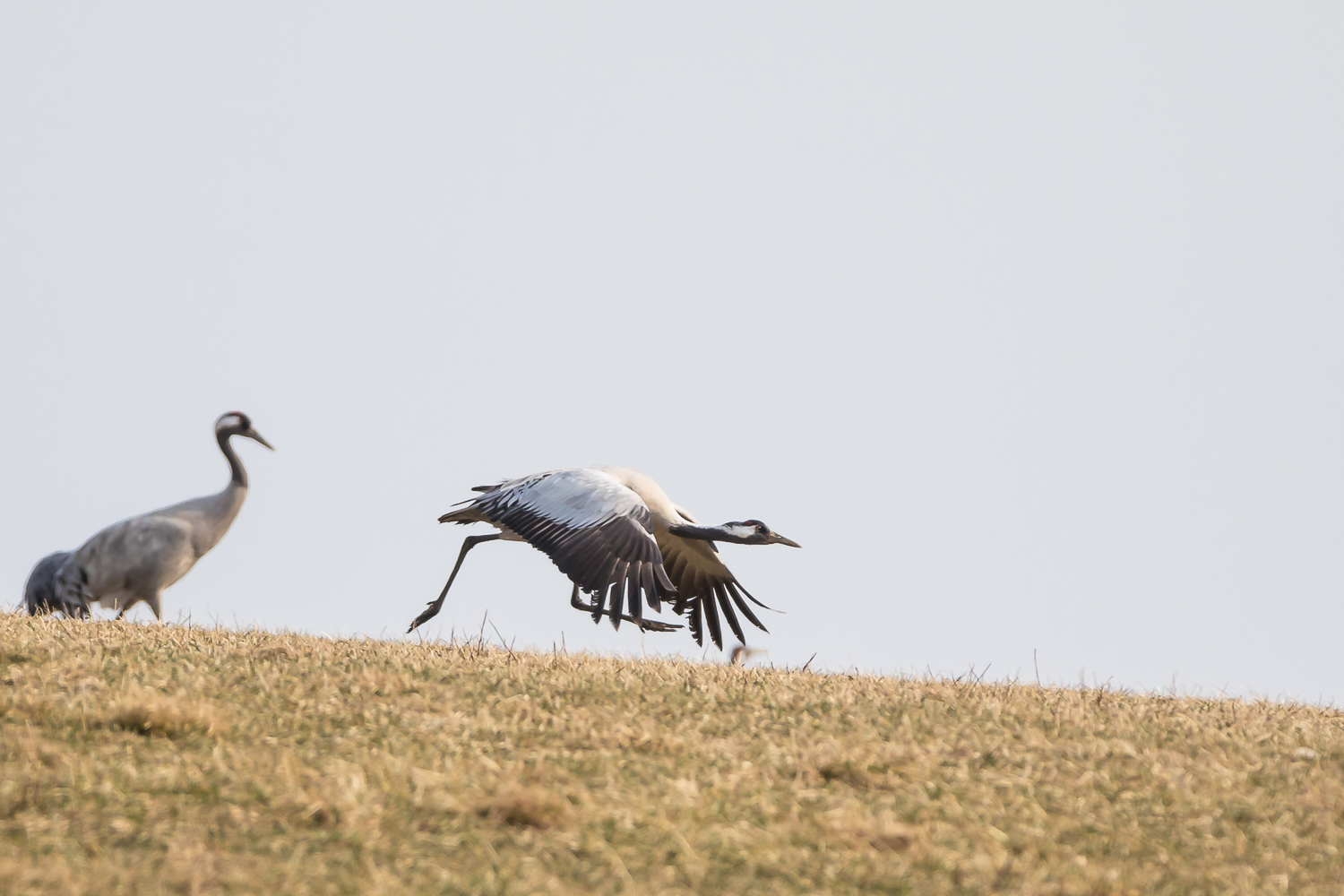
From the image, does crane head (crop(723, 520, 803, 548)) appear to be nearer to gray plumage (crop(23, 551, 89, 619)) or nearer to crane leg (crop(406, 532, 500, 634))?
crane leg (crop(406, 532, 500, 634))

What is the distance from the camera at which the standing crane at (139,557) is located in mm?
13797

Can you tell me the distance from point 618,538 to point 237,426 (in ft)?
27.1

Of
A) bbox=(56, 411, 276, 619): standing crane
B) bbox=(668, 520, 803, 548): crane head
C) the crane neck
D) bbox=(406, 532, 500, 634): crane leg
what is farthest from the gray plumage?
bbox=(668, 520, 803, 548): crane head

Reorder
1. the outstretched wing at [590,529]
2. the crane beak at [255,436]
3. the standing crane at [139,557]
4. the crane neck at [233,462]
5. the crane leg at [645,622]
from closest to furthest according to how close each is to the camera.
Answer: the outstretched wing at [590,529], the crane leg at [645,622], the standing crane at [139,557], the crane neck at [233,462], the crane beak at [255,436]

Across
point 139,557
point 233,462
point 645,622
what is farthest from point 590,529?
point 233,462

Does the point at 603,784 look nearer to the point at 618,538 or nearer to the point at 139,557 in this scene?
the point at 618,538

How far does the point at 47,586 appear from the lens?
14281 mm

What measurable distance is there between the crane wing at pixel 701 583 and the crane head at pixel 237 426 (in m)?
6.69

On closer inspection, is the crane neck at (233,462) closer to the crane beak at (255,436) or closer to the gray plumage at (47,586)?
the crane beak at (255,436)

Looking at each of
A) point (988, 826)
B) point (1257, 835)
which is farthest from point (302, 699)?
point (1257, 835)

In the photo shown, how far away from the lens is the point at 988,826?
516 cm

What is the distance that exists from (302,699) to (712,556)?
5.66 meters

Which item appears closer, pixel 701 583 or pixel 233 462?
pixel 701 583

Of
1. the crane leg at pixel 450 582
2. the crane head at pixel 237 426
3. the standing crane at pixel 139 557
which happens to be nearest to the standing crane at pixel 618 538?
the crane leg at pixel 450 582
